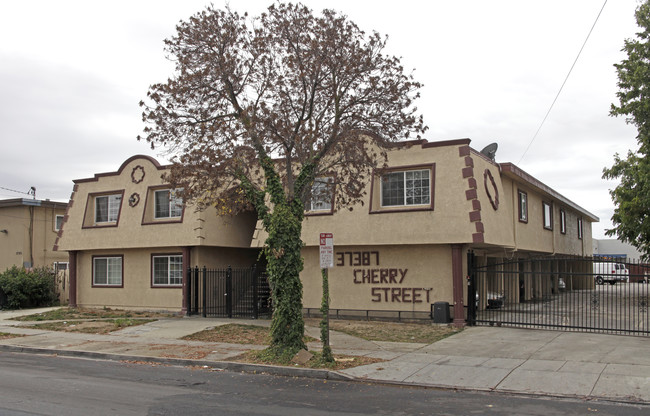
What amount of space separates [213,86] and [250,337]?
696 centimetres

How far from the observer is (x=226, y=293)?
21047 millimetres

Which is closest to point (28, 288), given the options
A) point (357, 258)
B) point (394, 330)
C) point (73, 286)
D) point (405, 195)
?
point (73, 286)

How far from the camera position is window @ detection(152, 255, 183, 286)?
75.1 feet

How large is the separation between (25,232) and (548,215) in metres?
27.7

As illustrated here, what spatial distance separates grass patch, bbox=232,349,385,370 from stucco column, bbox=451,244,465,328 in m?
5.64

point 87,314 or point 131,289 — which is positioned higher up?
point 131,289

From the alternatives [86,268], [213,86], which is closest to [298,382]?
[213,86]

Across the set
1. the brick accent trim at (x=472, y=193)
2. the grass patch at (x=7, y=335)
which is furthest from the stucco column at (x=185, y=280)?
the brick accent trim at (x=472, y=193)

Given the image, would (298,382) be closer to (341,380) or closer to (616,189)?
(341,380)

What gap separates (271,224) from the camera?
41.7 feet

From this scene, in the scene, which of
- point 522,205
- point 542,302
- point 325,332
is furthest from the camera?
point 522,205

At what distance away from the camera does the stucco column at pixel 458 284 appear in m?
17.2

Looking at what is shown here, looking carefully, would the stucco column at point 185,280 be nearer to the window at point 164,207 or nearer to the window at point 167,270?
the window at point 167,270

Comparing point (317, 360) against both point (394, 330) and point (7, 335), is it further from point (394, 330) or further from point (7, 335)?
point (7, 335)
